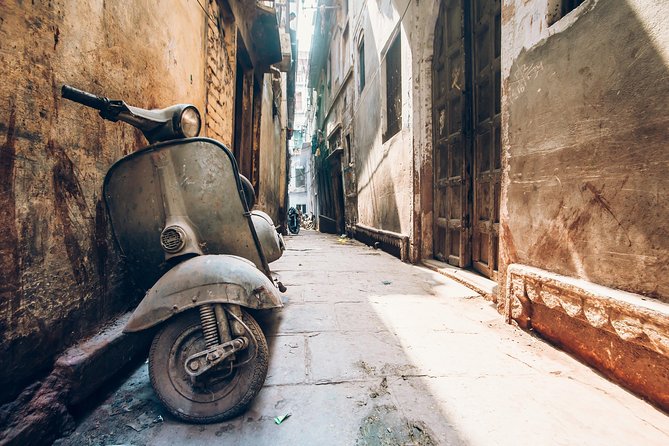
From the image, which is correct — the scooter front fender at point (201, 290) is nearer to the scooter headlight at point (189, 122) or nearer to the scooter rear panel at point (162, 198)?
the scooter rear panel at point (162, 198)

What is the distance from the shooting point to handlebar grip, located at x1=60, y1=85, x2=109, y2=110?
1.32m

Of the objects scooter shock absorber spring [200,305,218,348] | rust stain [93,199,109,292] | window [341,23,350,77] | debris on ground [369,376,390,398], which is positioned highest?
window [341,23,350,77]

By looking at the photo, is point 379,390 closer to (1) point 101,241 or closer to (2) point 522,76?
(1) point 101,241

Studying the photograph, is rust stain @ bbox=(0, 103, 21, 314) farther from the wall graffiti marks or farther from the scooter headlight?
the wall graffiti marks

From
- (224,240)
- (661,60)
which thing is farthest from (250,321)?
(661,60)

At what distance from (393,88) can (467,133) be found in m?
2.67

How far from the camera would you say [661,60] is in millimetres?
1423

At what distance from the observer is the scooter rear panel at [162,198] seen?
1718 mm

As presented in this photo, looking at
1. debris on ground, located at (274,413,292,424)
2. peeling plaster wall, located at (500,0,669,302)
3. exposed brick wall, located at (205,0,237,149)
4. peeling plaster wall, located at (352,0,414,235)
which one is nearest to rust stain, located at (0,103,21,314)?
debris on ground, located at (274,413,292,424)

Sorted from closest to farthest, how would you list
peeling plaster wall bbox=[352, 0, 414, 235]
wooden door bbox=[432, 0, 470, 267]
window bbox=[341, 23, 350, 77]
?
wooden door bbox=[432, 0, 470, 267]
peeling plaster wall bbox=[352, 0, 414, 235]
window bbox=[341, 23, 350, 77]

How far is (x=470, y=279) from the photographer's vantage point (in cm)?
351

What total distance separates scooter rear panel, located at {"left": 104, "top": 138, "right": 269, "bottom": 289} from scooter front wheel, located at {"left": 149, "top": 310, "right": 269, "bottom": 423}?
0.43 meters

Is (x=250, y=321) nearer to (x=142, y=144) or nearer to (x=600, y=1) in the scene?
(x=142, y=144)

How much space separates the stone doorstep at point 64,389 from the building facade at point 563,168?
2365mm
